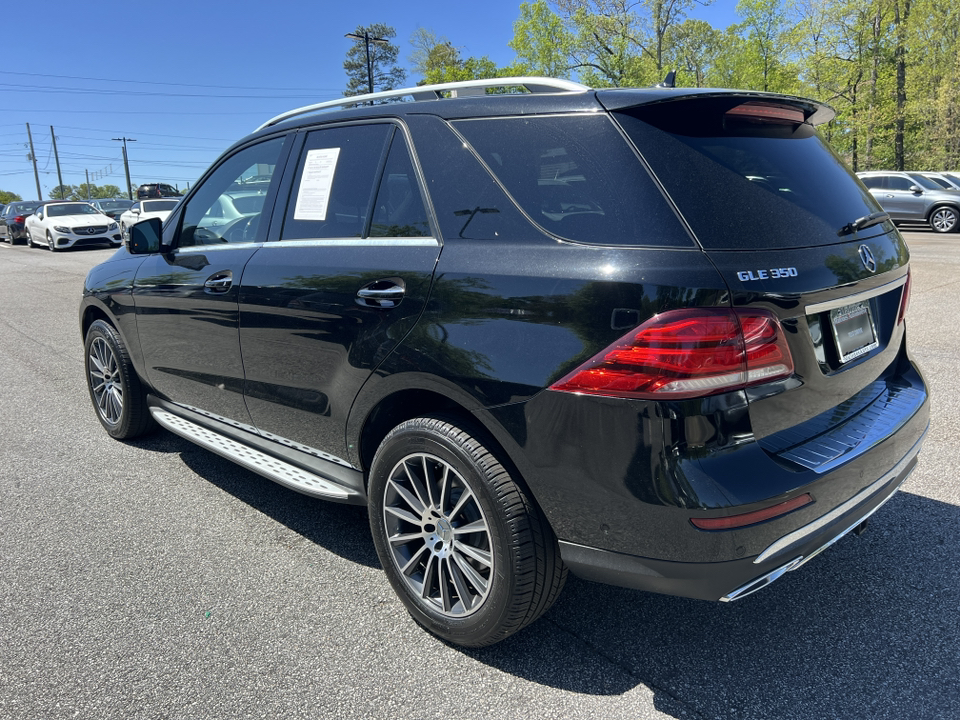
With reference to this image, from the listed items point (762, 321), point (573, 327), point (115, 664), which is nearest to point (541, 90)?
point (573, 327)

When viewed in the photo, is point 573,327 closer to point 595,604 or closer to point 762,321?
point 762,321

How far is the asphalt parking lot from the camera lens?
90.1 inches

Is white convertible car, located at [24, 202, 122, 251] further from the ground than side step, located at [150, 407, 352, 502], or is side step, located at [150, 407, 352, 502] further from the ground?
white convertible car, located at [24, 202, 122, 251]

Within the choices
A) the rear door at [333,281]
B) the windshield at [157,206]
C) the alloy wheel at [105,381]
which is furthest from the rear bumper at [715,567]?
the windshield at [157,206]

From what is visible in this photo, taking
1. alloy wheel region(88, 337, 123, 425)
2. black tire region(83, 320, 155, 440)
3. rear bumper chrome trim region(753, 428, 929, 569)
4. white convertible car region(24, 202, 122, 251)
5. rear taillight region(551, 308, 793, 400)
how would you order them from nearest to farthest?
rear taillight region(551, 308, 793, 400)
rear bumper chrome trim region(753, 428, 929, 569)
black tire region(83, 320, 155, 440)
alloy wheel region(88, 337, 123, 425)
white convertible car region(24, 202, 122, 251)

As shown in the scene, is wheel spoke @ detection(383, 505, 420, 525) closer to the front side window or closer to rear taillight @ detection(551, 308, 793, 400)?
rear taillight @ detection(551, 308, 793, 400)

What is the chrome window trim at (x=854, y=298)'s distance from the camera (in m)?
2.13

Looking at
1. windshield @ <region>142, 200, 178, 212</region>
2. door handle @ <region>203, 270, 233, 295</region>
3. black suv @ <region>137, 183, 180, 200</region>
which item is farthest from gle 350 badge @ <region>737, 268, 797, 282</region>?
black suv @ <region>137, 183, 180, 200</region>

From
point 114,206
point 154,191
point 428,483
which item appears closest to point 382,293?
point 428,483

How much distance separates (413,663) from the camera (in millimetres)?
2496

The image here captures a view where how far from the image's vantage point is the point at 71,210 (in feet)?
79.3

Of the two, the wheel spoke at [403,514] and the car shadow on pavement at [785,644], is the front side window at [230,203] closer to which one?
the wheel spoke at [403,514]

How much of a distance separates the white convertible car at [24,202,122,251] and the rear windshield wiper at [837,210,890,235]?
81.7ft

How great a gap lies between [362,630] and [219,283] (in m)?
1.76
